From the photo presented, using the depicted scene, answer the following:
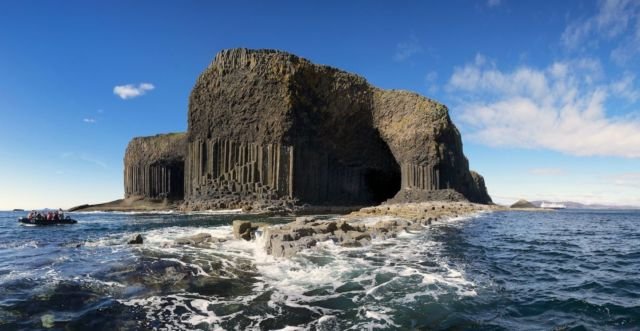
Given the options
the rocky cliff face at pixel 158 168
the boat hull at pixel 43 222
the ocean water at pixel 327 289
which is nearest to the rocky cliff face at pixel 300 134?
the rocky cliff face at pixel 158 168

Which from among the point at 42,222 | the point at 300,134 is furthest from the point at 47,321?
the point at 300,134

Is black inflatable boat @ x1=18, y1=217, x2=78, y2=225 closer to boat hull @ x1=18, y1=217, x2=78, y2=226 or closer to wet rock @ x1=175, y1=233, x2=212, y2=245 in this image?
boat hull @ x1=18, y1=217, x2=78, y2=226

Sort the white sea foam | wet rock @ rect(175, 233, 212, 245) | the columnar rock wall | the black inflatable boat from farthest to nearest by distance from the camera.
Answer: the columnar rock wall
the black inflatable boat
wet rock @ rect(175, 233, 212, 245)
the white sea foam

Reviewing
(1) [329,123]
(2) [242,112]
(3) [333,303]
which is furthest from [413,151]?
(3) [333,303]

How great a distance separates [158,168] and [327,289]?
8342 centimetres

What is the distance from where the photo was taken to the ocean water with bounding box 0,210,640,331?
8773 mm

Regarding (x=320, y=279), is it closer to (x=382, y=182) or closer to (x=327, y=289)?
(x=327, y=289)

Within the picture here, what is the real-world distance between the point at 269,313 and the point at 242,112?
58.8 m

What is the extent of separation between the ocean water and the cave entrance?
5668 centimetres

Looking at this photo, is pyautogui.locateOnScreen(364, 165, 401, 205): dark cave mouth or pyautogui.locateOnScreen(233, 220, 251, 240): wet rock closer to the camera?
pyautogui.locateOnScreen(233, 220, 251, 240): wet rock

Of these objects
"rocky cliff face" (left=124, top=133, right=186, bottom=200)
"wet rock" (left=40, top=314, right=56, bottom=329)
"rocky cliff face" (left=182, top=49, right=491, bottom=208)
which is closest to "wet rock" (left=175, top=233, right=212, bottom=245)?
"wet rock" (left=40, top=314, right=56, bottom=329)

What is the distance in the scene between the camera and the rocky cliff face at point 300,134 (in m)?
63.3

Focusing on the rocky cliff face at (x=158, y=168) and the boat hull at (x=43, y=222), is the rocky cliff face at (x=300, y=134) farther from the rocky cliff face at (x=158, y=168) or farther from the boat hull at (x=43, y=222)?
the boat hull at (x=43, y=222)

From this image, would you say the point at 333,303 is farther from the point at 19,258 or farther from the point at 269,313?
the point at 19,258
